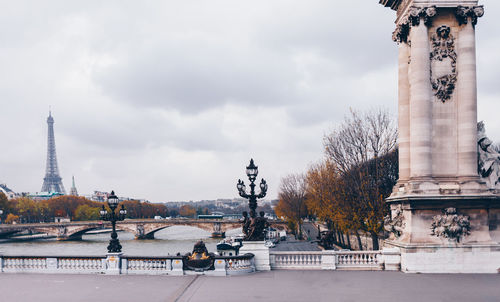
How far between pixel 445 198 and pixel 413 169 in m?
1.73

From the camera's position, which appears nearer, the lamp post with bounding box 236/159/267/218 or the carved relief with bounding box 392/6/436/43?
the carved relief with bounding box 392/6/436/43

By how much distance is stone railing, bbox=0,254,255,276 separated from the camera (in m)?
17.2

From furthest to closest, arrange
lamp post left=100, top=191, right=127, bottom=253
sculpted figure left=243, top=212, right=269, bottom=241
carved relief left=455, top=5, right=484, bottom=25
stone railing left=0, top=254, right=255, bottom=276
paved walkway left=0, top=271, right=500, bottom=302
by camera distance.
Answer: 1. lamp post left=100, top=191, right=127, bottom=253
2. sculpted figure left=243, top=212, right=269, bottom=241
3. carved relief left=455, top=5, right=484, bottom=25
4. stone railing left=0, top=254, right=255, bottom=276
5. paved walkway left=0, top=271, right=500, bottom=302

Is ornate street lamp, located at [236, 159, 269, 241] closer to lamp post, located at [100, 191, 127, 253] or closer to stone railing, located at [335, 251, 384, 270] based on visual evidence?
stone railing, located at [335, 251, 384, 270]

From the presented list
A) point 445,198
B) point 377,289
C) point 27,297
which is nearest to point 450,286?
point 377,289

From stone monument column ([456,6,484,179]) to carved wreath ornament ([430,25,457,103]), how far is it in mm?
249

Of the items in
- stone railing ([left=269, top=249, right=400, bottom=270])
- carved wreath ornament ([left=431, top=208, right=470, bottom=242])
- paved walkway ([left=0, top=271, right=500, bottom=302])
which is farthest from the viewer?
stone railing ([left=269, top=249, right=400, bottom=270])

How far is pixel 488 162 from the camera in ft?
58.9

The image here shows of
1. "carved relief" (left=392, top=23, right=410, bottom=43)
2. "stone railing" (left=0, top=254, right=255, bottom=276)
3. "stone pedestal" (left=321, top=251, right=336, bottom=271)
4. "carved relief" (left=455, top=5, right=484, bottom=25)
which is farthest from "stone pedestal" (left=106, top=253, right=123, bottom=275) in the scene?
"carved relief" (left=455, top=5, right=484, bottom=25)

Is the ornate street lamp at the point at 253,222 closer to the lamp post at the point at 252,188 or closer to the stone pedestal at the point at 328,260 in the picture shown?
the lamp post at the point at 252,188

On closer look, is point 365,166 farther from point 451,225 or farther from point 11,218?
point 11,218

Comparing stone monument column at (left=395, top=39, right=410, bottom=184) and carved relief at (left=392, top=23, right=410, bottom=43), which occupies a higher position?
carved relief at (left=392, top=23, right=410, bottom=43)

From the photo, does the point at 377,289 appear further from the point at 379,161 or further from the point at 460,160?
the point at 379,161

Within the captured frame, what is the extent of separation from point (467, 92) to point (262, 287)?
11864 millimetres
